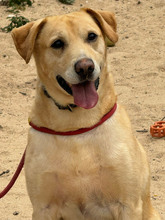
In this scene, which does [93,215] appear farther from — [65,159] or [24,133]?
[24,133]

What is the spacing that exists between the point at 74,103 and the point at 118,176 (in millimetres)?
541

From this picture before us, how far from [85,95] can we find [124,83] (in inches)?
141

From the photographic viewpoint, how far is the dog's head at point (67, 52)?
3.17 metres

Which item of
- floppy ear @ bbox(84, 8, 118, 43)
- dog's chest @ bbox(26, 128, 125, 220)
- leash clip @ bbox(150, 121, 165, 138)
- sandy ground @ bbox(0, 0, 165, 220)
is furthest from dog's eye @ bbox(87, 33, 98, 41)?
leash clip @ bbox(150, 121, 165, 138)

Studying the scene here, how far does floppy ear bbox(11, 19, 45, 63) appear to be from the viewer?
3.28 meters

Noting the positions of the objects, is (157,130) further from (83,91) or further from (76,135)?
(83,91)

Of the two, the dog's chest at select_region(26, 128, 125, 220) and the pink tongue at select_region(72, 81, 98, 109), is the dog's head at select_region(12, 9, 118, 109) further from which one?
the dog's chest at select_region(26, 128, 125, 220)

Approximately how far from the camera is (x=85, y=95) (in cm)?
322

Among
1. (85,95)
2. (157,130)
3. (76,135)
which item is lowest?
(157,130)

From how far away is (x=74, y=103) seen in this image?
325 centimetres

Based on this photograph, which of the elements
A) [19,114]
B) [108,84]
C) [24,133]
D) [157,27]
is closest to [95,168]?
[108,84]

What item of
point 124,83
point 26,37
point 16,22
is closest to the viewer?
point 26,37

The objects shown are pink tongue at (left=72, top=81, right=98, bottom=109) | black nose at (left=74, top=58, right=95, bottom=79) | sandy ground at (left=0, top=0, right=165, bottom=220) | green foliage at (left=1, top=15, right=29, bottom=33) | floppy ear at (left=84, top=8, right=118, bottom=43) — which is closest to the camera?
black nose at (left=74, top=58, right=95, bottom=79)

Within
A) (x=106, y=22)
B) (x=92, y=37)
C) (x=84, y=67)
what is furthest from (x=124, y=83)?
(x=84, y=67)
